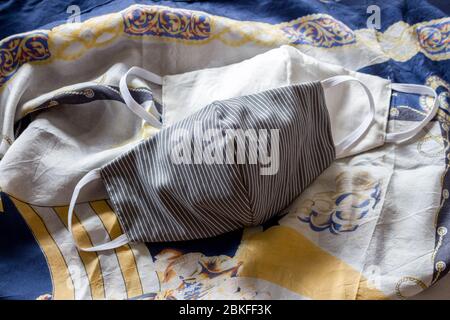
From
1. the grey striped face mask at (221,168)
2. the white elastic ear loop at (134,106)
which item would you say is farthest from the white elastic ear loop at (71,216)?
the white elastic ear loop at (134,106)

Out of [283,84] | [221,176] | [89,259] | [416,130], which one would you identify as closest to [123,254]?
[89,259]

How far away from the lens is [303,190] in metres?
0.90

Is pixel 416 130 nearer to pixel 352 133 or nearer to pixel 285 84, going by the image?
→ pixel 352 133

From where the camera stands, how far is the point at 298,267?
83 cm

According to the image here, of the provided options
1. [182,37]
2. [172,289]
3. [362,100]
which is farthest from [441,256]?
[182,37]

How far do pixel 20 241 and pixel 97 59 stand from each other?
0.38 metres

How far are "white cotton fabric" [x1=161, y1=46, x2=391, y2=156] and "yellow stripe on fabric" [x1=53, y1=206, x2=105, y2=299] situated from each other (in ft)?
0.78

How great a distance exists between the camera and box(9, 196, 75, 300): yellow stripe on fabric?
2.74 ft

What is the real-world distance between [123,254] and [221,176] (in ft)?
0.71

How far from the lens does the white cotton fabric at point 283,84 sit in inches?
37.6

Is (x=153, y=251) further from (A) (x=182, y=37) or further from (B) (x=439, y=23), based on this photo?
(B) (x=439, y=23)
